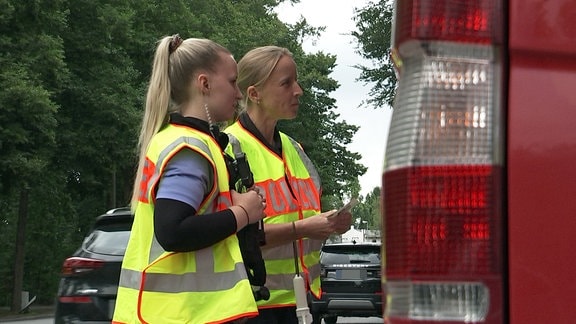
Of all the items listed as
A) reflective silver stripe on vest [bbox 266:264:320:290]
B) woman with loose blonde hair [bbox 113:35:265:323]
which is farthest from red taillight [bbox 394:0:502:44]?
reflective silver stripe on vest [bbox 266:264:320:290]

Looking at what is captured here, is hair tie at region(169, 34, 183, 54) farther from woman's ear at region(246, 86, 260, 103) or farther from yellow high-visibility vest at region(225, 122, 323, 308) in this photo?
woman's ear at region(246, 86, 260, 103)

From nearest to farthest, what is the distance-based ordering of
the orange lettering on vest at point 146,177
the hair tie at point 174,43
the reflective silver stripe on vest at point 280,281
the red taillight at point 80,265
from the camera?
the orange lettering on vest at point 146,177 → the hair tie at point 174,43 → the reflective silver stripe on vest at point 280,281 → the red taillight at point 80,265

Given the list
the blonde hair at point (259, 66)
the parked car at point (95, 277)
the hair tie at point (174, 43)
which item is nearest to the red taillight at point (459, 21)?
the hair tie at point (174, 43)

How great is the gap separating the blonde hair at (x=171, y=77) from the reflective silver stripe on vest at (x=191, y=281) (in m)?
0.38

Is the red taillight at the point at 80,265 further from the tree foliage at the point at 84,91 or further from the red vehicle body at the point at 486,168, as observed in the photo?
the tree foliage at the point at 84,91

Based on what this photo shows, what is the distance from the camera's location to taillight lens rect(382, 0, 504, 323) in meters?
1.81

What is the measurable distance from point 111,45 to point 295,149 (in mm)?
27968

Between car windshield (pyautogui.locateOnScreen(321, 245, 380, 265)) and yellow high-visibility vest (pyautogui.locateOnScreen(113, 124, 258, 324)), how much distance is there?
14945 millimetres

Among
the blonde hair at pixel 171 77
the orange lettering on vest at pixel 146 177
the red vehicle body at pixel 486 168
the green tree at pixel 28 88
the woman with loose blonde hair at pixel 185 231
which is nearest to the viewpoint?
the red vehicle body at pixel 486 168

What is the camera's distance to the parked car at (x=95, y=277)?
340 inches

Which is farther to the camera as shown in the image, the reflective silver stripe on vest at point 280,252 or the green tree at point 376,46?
the green tree at point 376,46

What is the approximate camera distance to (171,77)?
3.53 m

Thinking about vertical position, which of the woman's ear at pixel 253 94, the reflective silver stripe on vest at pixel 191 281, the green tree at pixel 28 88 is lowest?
the reflective silver stripe on vest at pixel 191 281

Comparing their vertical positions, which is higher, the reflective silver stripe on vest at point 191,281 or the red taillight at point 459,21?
the red taillight at point 459,21
